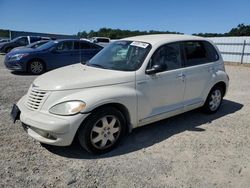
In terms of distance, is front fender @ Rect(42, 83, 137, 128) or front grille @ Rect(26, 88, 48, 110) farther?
front grille @ Rect(26, 88, 48, 110)

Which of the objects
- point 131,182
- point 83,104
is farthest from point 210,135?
point 83,104

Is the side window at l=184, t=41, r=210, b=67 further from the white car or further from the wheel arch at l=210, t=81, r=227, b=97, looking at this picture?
the wheel arch at l=210, t=81, r=227, b=97

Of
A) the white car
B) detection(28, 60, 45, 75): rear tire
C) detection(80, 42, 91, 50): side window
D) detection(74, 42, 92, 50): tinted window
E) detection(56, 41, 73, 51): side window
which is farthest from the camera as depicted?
detection(80, 42, 91, 50): side window

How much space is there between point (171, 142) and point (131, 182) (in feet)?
4.44

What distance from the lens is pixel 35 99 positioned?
3.74 m

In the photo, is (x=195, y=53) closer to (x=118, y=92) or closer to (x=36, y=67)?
(x=118, y=92)

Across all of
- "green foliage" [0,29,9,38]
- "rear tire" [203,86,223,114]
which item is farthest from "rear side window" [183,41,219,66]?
"green foliage" [0,29,9,38]

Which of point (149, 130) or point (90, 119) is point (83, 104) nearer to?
point (90, 119)

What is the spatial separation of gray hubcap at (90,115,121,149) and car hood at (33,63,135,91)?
0.54 meters

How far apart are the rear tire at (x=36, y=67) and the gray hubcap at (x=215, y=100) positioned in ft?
24.6

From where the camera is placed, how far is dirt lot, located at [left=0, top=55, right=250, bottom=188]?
319 cm

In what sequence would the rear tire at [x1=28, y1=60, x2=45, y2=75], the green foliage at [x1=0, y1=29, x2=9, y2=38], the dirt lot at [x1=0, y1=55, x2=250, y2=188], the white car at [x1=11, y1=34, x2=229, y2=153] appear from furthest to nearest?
1. the green foliage at [x1=0, y1=29, x2=9, y2=38]
2. the rear tire at [x1=28, y1=60, x2=45, y2=75]
3. the white car at [x1=11, y1=34, x2=229, y2=153]
4. the dirt lot at [x1=0, y1=55, x2=250, y2=188]

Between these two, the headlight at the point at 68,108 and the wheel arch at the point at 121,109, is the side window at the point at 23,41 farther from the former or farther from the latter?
the headlight at the point at 68,108

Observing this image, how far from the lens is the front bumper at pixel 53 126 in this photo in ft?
11.0
